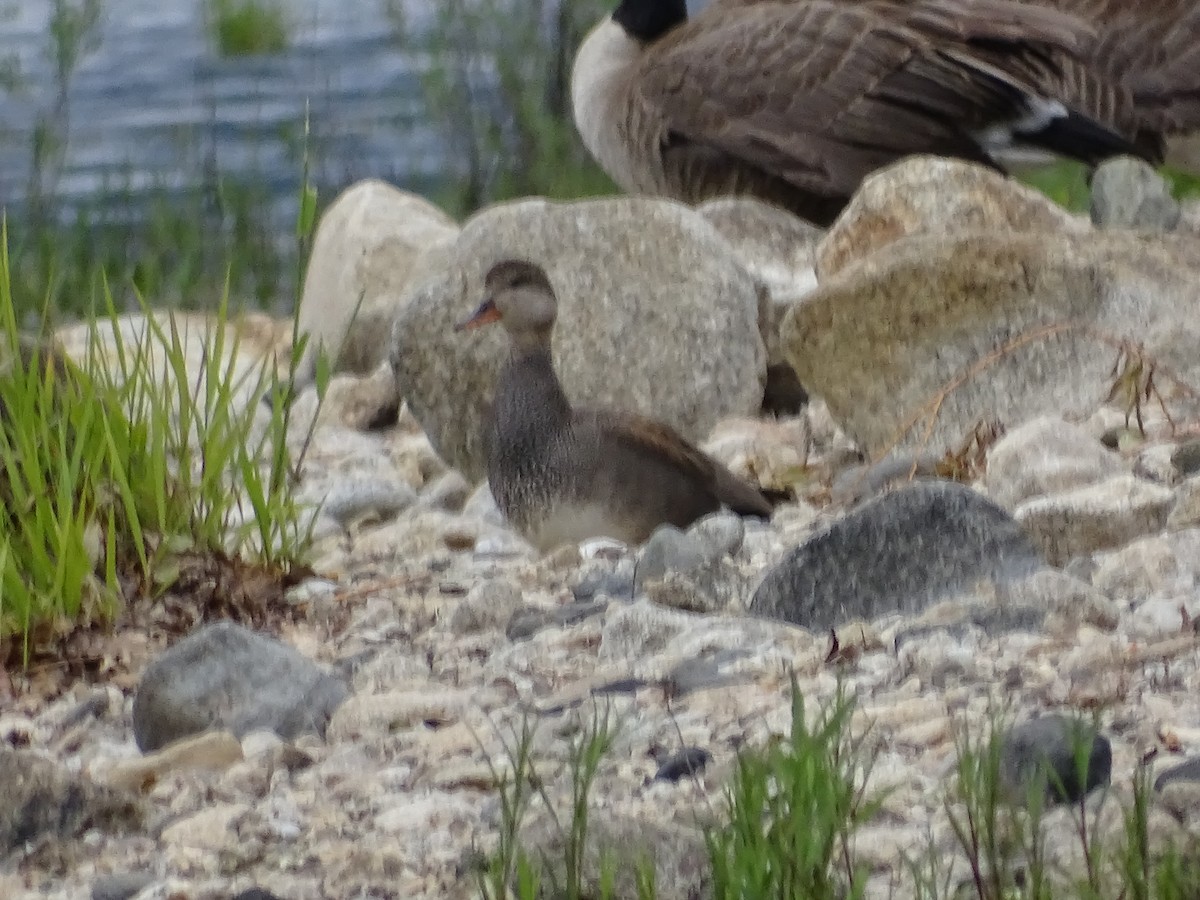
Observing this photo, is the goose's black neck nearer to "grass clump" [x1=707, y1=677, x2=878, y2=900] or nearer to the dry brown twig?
the dry brown twig

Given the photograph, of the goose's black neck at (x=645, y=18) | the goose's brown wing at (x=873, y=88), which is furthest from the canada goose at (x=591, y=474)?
the goose's black neck at (x=645, y=18)

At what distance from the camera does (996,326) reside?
4.77m

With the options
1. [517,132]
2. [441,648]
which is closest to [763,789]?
[441,648]

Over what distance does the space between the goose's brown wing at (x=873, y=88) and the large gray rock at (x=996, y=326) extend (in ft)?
8.24

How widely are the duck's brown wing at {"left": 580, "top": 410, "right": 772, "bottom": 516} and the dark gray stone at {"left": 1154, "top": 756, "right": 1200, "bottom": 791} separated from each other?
2.24 metres

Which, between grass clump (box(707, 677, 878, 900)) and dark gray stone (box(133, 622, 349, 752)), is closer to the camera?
grass clump (box(707, 677, 878, 900))

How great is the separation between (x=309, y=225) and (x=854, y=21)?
4169 millimetres

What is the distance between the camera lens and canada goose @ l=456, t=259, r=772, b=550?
4.60 m

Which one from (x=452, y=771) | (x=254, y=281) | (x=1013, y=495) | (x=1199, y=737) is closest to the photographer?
(x=1199, y=737)

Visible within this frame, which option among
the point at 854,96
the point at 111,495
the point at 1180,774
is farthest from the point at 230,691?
the point at 854,96

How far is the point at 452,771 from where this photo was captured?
2799 mm

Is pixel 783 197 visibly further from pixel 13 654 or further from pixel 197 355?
pixel 13 654

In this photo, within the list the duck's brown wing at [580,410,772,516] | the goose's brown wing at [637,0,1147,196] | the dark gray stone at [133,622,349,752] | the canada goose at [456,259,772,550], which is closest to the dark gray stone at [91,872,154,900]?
the dark gray stone at [133,622,349,752]

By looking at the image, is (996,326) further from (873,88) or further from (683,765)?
(873,88)
